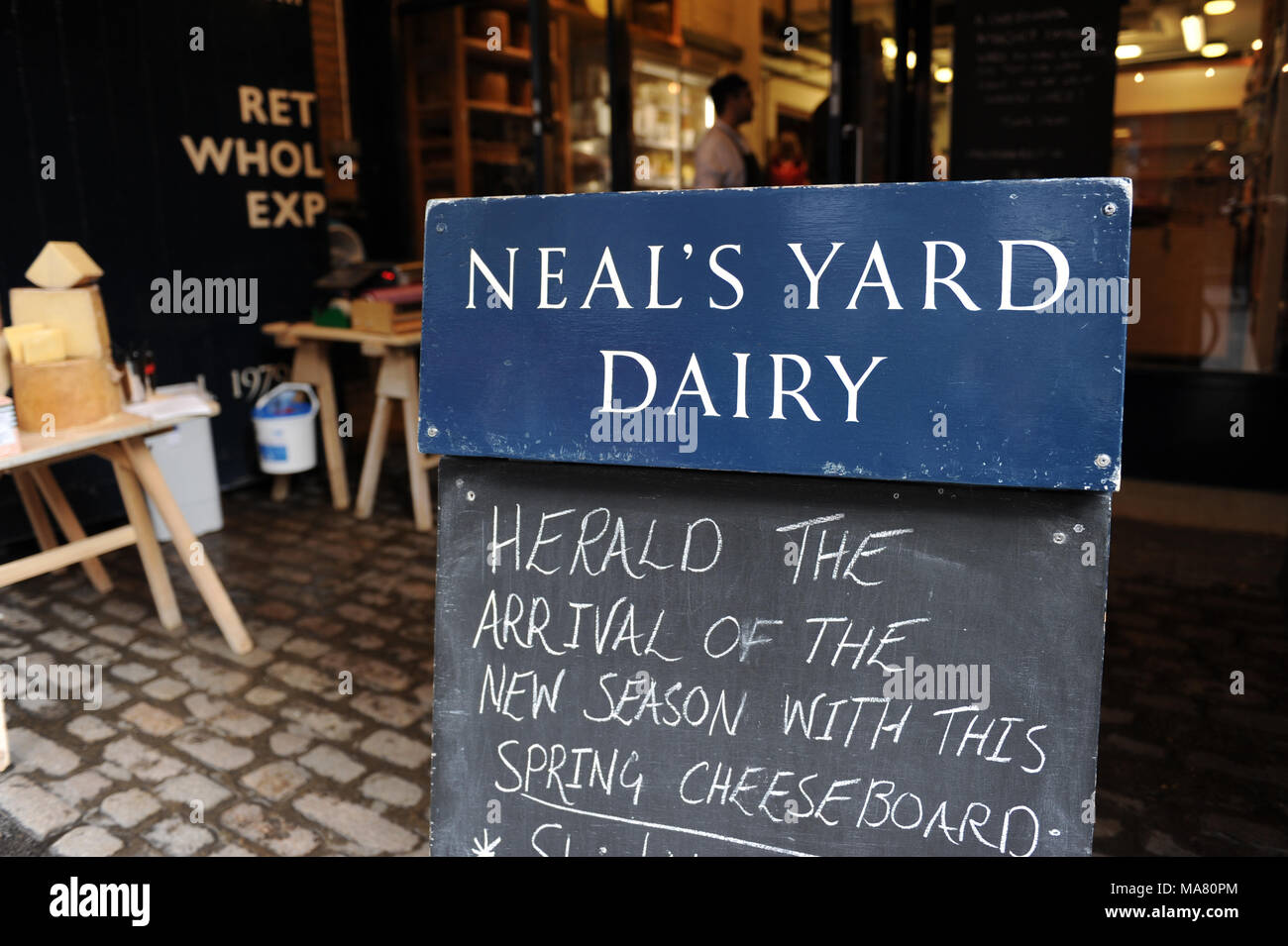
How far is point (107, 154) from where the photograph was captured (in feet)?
16.4

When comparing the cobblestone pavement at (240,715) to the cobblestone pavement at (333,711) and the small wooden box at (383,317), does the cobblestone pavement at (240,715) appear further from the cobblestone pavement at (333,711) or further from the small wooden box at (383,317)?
the small wooden box at (383,317)

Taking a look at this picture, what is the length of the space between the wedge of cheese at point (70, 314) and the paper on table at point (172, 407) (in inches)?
11.6

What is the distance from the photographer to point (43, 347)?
3293mm

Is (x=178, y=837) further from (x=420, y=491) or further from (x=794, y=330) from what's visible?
(x=420, y=491)

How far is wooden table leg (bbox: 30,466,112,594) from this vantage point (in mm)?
3951

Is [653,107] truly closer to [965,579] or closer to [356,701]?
[356,701]

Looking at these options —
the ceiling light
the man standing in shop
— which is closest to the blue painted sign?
the man standing in shop

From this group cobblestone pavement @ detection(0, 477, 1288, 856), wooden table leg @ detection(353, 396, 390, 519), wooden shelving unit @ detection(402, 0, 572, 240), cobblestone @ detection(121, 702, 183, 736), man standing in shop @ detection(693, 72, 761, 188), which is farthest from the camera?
wooden shelving unit @ detection(402, 0, 572, 240)

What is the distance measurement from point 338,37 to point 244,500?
11.0 feet

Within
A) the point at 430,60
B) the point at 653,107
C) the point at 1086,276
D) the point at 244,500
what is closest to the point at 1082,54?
the point at 653,107

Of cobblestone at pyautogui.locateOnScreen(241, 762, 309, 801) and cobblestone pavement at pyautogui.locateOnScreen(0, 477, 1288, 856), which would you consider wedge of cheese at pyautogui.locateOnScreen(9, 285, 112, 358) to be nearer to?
cobblestone pavement at pyautogui.locateOnScreen(0, 477, 1288, 856)

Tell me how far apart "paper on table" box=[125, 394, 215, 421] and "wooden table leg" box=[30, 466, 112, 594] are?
1.34ft

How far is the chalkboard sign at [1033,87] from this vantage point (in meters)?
5.25

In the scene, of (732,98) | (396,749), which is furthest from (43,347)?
(732,98)
